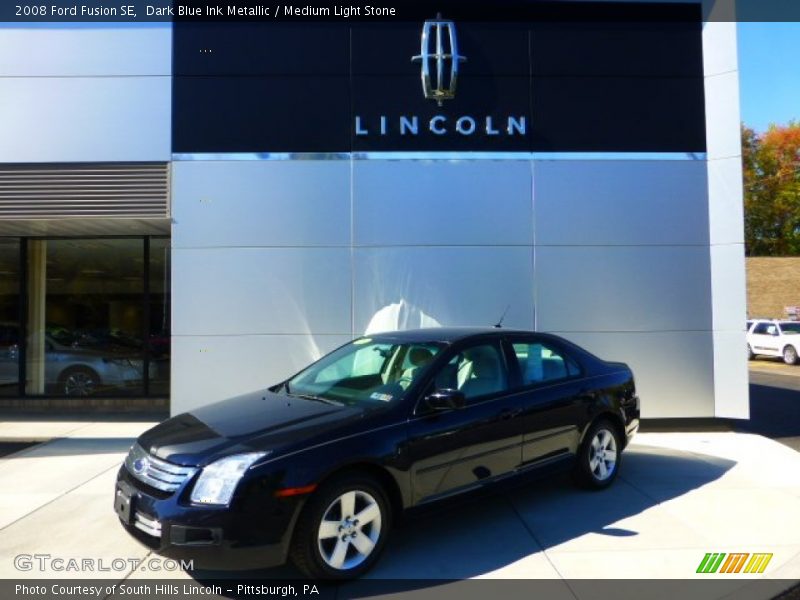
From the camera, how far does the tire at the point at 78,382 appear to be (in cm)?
1045

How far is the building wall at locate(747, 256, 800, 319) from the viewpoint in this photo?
3017 cm

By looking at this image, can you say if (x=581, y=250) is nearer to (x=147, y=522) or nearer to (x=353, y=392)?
(x=353, y=392)

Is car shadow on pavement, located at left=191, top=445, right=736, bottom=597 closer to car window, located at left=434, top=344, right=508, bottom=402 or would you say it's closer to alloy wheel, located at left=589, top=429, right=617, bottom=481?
alloy wheel, located at left=589, top=429, right=617, bottom=481

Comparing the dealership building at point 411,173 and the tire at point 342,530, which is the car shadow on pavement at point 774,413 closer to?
the dealership building at point 411,173

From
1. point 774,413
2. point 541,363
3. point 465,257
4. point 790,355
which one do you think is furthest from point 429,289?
point 790,355

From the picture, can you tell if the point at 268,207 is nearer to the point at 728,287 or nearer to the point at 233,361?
the point at 233,361

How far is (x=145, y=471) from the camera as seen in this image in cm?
385

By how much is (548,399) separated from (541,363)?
0.35 metres

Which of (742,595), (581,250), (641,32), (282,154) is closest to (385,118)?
(282,154)

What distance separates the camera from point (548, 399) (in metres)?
5.07

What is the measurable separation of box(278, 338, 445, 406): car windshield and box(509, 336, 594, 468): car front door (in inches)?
34.2

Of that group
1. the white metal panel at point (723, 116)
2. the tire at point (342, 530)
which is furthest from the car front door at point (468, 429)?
the white metal panel at point (723, 116)

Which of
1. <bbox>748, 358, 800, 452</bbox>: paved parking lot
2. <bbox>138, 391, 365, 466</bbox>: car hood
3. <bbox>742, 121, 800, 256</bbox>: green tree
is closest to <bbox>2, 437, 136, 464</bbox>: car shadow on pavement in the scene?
<bbox>138, 391, 365, 466</bbox>: car hood

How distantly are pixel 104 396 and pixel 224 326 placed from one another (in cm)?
351
